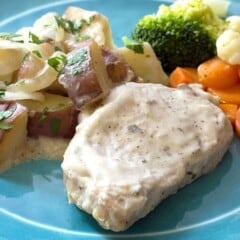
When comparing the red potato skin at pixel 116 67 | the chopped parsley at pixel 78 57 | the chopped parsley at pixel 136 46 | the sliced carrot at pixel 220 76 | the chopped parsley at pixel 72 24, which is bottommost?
the sliced carrot at pixel 220 76

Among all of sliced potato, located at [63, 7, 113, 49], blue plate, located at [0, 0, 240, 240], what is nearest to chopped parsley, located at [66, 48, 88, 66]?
sliced potato, located at [63, 7, 113, 49]

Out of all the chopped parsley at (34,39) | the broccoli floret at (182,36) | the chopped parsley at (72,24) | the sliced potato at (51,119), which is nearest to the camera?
the sliced potato at (51,119)

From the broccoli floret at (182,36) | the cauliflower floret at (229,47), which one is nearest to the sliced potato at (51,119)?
the broccoli floret at (182,36)

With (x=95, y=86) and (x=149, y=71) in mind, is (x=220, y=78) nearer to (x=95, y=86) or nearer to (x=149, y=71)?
(x=149, y=71)

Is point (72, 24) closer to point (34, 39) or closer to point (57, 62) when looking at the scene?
point (34, 39)

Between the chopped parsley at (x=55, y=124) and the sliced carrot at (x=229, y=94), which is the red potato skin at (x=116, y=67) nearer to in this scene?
the chopped parsley at (x=55, y=124)

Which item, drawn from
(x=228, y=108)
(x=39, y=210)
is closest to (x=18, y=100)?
(x=39, y=210)
